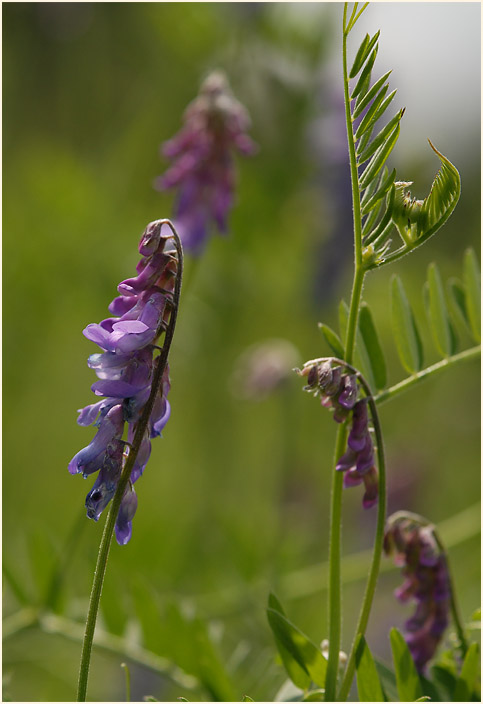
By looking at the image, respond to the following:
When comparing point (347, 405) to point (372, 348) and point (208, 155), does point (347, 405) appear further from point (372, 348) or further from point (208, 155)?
point (208, 155)

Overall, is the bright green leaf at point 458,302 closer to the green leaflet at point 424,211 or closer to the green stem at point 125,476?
the green leaflet at point 424,211

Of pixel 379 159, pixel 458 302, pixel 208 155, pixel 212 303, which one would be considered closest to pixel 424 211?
pixel 379 159

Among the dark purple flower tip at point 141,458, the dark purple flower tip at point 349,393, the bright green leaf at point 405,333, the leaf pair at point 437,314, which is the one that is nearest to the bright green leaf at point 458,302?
the leaf pair at point 437,314

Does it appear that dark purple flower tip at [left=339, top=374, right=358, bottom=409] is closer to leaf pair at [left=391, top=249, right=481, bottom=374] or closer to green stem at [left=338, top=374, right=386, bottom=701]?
green stem at [left=338, top=374, right=386, bottom=701]

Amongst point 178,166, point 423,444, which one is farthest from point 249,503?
point 178,166

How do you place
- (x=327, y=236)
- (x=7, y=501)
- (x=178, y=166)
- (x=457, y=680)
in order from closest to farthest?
(x=457, y=680) < (x=178, y=166) < (x=7, y=501) < (x=327, y=236)

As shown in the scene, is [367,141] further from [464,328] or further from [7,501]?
[7,501]
